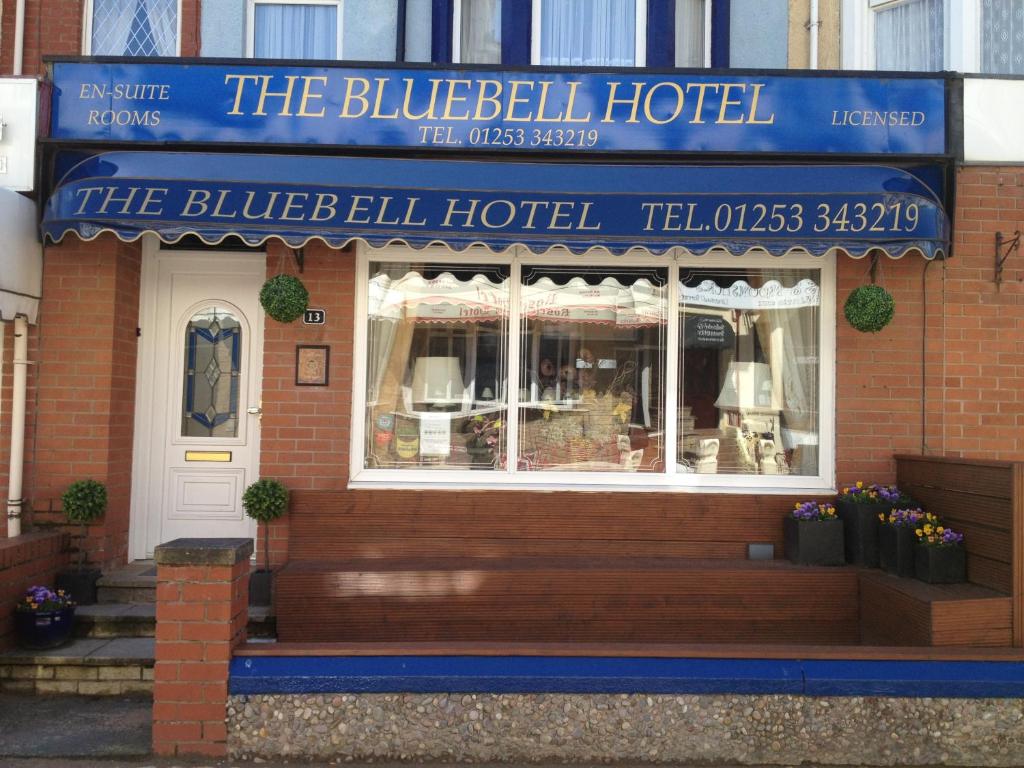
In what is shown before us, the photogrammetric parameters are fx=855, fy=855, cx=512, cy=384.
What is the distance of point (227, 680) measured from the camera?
4422mm

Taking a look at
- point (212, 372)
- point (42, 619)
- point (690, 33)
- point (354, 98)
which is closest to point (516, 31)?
point (690, 33)

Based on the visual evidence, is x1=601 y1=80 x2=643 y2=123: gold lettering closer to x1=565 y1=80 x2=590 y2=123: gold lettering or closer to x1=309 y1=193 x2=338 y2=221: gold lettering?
x1=565 y1=80 x2=590 y2=123: gold lettering

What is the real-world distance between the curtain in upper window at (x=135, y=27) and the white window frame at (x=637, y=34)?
116 inches

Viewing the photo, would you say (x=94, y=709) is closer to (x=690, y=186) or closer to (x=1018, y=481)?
(x=690, y=186)

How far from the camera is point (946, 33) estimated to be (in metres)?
6.77

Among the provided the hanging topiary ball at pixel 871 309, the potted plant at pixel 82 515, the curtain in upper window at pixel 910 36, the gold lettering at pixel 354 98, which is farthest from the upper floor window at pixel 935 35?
the potted plant at pixel 82 515

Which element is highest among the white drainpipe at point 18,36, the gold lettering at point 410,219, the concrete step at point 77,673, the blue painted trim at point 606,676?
the white drainpipe at point 18,36

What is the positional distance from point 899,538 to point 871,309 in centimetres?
159

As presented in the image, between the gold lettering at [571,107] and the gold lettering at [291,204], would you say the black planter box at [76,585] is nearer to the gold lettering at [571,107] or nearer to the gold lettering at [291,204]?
the gold lettering at [291,204]

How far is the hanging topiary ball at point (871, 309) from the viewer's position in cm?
601

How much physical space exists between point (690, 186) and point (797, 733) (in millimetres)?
3482

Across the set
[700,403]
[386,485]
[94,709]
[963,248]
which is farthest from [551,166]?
[94,709]

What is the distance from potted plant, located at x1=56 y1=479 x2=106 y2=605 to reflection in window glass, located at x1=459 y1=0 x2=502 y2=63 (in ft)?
14.5

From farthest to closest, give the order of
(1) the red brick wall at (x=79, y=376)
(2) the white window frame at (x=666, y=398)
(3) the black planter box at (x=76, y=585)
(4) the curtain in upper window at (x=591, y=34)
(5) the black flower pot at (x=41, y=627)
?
(4) the curtain in upper window at (x=591, y=34) < (2) the white window frame at (x=666, y=398) < (1) the red brick wall at (x=79, y=376) < (3) the black planter box at (x=76, y=585) < (5) the black flower pot at (x=41, y=627)
